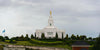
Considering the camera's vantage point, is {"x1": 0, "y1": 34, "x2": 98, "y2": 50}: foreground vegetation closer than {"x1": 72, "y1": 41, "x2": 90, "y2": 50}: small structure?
No

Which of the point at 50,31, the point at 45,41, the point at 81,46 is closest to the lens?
the point at 81,46

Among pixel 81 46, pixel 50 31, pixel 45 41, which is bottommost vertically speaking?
pixel 45 41

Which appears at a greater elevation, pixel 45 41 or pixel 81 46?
pixel 81 46

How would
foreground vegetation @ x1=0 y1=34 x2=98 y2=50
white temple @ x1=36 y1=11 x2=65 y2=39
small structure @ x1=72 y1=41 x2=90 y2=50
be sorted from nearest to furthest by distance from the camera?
1. small structure @ x1=72 y1=41 x2=90 y2=50
2. foreground vegetation @ x1=0 y1=34 x2=98 y2=50
3. white temple @ x1=36 y1=11 x2=65 y2=39

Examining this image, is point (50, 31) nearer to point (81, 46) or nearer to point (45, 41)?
point (45, 41)

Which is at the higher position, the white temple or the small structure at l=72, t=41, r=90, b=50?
the white temple

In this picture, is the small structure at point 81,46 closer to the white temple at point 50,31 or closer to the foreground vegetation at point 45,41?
the foreground vegetation at point 45,41

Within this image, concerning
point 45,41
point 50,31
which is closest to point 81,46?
point 45,41

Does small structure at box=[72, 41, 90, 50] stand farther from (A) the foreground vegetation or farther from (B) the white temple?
(B) the white temple

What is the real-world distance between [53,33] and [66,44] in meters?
14.3

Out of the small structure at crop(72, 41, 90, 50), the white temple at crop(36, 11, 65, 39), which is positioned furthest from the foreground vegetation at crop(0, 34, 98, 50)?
the small structure at crop(72, 41, 90, 50)

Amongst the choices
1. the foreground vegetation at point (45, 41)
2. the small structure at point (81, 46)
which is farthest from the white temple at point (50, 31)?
the small structure at point (81, 46)

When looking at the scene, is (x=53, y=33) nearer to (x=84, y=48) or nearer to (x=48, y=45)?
(x=48, y=45)

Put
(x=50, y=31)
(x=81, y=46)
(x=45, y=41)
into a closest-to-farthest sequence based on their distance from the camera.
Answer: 1. (x=81, y=46)
2. (x=45, y=41)
3. (x=50, y=31)
